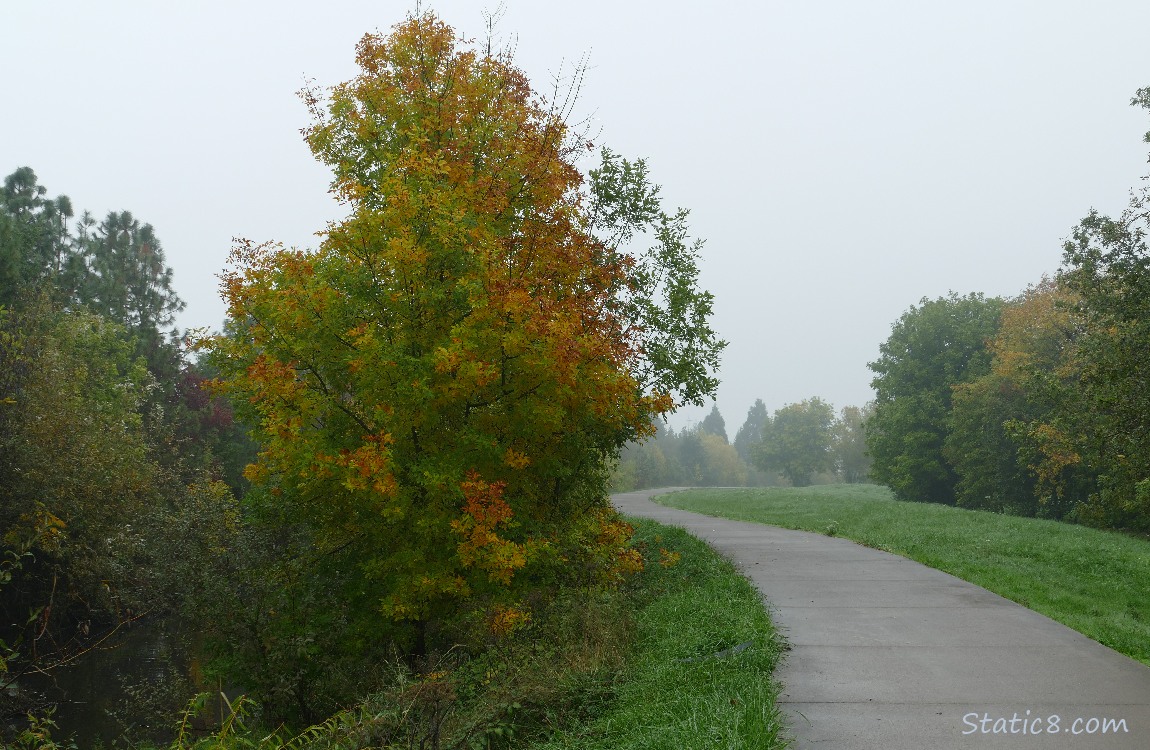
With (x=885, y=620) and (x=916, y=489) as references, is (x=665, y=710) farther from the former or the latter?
(x=916, y=489)

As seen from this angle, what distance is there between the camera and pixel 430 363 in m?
8.75

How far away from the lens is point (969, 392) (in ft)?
127

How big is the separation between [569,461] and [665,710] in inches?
259

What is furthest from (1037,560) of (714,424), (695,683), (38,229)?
(714,424)

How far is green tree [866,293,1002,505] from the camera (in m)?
44.0

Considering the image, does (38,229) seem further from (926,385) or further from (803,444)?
(803,444)

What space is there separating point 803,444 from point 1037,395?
8168 cm

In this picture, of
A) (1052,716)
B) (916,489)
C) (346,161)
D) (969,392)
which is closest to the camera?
(1052,716)

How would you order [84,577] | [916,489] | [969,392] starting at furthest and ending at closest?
[916,489] < [969,392] < [84,577]

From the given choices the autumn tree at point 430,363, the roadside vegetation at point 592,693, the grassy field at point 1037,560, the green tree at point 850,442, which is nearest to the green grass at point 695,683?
the roadside vegetation at point 592,693

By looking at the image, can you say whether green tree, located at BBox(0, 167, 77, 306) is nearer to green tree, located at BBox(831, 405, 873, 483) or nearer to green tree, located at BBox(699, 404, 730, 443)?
green tree, located at BBox(831, 405, 873, 483)

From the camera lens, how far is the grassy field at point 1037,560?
30.9 ft

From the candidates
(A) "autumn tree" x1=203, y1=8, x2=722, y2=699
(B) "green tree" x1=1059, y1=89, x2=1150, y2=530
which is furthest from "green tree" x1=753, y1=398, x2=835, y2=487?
(A) "autumn tree" x1=203, y1=8, x2=722, y2=699

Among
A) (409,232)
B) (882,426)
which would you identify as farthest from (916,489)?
(409,232)
